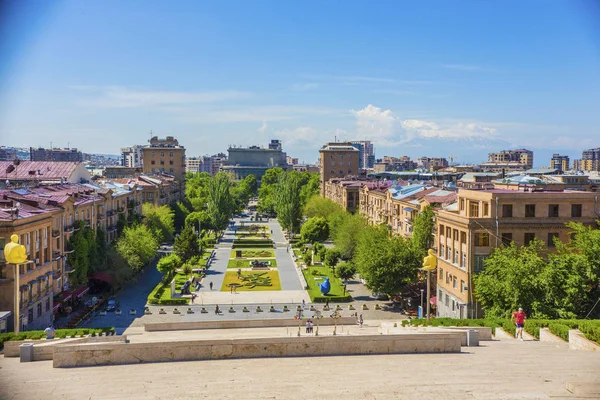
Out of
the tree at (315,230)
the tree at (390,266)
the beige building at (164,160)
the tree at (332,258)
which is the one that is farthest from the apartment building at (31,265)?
the beige building at (164,160)

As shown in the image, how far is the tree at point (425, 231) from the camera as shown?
53375 mm

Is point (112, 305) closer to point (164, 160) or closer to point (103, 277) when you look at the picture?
point (103, 277)

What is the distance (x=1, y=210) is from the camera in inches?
1565

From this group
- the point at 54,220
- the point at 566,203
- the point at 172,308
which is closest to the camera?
the point at 566,203

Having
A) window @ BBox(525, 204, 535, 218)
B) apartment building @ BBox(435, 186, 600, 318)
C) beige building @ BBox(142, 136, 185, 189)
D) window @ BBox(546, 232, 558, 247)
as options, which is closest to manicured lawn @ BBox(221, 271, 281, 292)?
apartment building @ BBox(435, 186, 600, 318)

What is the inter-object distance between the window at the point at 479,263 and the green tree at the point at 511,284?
1.97 meters

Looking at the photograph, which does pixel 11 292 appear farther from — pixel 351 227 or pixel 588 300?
pixel 351 227

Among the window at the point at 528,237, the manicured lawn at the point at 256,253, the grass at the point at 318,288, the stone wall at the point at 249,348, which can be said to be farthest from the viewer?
the manicured lawn at the point at 256,253

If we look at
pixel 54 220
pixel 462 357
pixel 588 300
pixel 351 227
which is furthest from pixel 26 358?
pixel 351 227

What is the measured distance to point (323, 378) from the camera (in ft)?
66.7

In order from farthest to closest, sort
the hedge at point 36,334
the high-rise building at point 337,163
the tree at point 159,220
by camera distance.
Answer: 1. the high-rise building at point 337,163
2. the tree at point 159,220
3. the hedge at point 36,334

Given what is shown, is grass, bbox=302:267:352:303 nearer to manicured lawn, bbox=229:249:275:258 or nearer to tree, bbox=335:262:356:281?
tree, bbox=335:262:356:281

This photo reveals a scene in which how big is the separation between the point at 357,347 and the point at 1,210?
27296 mm

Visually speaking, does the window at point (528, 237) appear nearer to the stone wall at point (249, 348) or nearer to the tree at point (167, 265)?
the stone wall at point (249, 348)
